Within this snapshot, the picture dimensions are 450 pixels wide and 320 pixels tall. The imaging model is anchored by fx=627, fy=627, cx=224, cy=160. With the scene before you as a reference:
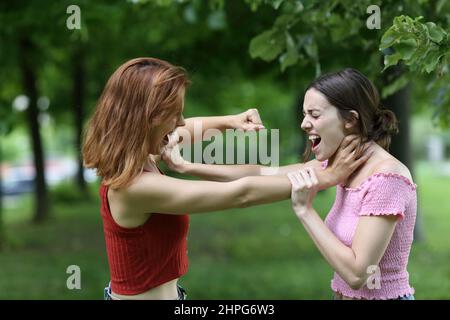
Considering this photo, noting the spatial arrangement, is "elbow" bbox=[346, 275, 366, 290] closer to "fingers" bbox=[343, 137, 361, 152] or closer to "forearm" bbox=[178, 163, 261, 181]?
"fingers" bbox=[343, 137, 361, 152]

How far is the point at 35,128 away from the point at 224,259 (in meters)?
5.61

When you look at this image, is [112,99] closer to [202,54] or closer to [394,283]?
[394,283]

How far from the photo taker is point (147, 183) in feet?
8.71

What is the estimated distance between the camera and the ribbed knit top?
2609 mm

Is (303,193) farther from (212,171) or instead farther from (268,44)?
(268,44)

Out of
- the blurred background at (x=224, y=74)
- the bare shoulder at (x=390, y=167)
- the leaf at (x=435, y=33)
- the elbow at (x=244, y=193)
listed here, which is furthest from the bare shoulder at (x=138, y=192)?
the leaf at (x=435, y=33)

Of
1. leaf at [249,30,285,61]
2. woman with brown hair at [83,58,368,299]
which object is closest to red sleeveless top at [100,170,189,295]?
woman with brown hair at [83,58,368,299]

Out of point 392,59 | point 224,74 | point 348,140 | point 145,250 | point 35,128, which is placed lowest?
point 145,250

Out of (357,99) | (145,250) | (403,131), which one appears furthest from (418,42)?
(403,131)

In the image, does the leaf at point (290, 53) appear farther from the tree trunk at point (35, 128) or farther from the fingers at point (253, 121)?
the tree trunk at point (35, 128)

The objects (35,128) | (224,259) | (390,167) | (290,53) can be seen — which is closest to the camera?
(390,167)

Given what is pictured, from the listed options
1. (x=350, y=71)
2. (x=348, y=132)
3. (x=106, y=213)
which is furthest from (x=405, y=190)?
(x=106, y=213)

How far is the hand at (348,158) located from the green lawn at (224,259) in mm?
4003

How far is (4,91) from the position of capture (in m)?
14.5
